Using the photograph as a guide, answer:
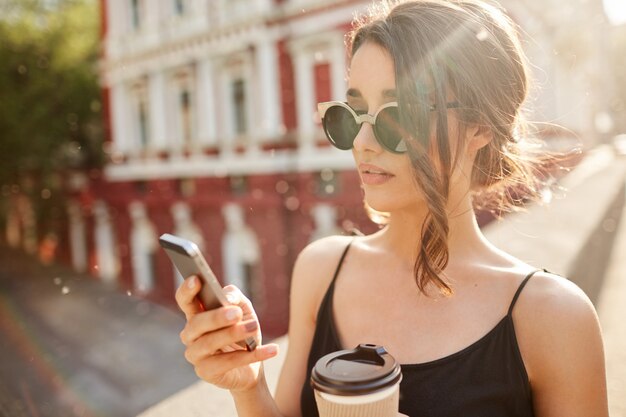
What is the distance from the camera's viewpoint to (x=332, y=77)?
1144cm

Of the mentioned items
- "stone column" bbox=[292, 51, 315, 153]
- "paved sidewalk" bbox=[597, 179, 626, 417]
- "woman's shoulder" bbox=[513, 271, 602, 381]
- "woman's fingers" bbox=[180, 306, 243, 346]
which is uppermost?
"stone column" bbox=[292, 51, 315, 153]

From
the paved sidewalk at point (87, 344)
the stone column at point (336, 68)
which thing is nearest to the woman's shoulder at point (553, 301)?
the paved sidewalk at point (87, 344)

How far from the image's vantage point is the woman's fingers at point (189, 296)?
2.77 feet

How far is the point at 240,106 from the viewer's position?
1402cm

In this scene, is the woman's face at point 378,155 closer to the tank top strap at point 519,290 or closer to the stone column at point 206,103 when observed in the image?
the tank top strap at point 519,290

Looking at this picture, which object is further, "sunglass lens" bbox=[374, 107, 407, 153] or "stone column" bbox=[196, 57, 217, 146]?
"stone column" bbox=[196, 57, 217, 146]

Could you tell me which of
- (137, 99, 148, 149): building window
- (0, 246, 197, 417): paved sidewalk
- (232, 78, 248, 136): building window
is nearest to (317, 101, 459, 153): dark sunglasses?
(0, 246, 197, 417): paved sidewalk

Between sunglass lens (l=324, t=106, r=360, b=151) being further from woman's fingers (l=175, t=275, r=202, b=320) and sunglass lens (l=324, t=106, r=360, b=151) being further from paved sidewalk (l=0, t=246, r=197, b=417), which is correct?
paved sidewalk (l=0, t=246, r=197, b=417)

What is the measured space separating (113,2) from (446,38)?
17.1 metres

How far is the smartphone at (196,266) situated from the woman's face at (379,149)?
0.46 m

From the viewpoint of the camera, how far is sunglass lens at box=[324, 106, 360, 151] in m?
1.28

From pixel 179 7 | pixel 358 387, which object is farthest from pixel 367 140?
pixel 179 7

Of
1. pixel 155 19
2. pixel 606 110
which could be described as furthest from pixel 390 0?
pixel 155 19

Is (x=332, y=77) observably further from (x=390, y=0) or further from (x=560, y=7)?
(x=390, y=0)
